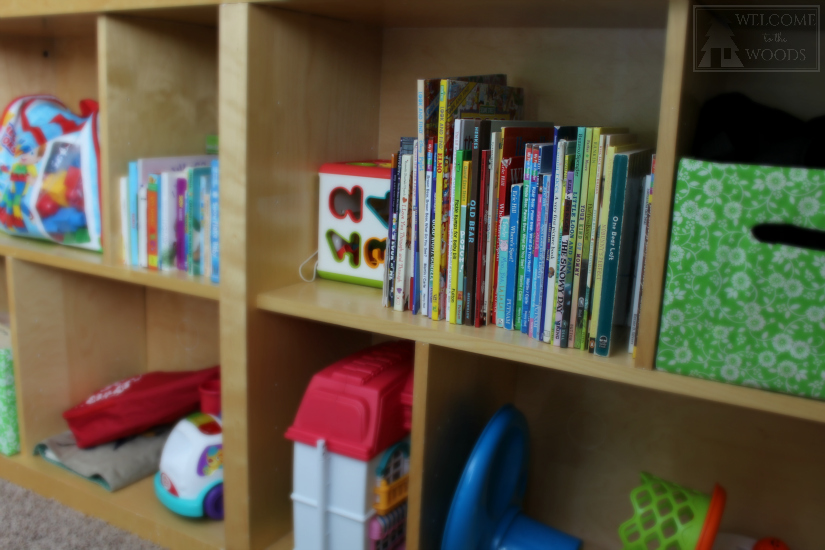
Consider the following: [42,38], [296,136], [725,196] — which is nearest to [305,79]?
[296,136]

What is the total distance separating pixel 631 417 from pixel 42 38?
1476 millimetres

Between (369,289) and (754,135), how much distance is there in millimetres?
577

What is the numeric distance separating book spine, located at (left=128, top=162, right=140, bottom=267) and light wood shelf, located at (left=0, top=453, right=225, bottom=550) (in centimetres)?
43

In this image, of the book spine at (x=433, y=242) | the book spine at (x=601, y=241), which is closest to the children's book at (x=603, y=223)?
the book spine at (x=601, y=241)

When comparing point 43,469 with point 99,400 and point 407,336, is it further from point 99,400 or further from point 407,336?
point 407,336

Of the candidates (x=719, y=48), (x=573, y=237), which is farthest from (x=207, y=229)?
(x=719, y=48)

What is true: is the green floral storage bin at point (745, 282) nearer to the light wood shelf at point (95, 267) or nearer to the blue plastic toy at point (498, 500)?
the blue plastic toy at point (498, 500)

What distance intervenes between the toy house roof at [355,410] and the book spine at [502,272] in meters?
0.18

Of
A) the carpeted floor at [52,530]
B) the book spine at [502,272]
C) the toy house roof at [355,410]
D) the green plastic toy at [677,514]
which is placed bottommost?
the carpeted floor at [52,530]

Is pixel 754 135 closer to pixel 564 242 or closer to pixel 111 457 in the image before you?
pixel 564 242

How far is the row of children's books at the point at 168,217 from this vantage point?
1144mm

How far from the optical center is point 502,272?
0.89 m

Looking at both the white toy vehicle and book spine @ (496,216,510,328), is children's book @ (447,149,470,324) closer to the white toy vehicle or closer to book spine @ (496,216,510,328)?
book spine @ (496,216,510,328)

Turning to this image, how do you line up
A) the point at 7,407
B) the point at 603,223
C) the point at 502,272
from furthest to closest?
the point at 7,407
the point at 502,272
the point at 603,223
